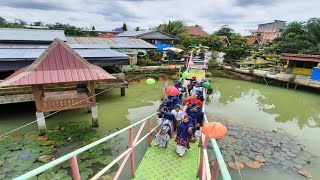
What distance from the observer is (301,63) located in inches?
867

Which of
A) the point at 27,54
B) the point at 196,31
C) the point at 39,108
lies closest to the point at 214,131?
the point at 39,108

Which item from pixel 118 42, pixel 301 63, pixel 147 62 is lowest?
pixel 147 62

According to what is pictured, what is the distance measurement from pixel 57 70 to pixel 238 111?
10813mm

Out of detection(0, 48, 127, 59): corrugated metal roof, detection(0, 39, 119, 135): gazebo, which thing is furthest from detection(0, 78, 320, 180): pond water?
detection(0, 48, 127, 59): corrugated metal roof

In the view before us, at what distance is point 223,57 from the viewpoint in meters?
28.5

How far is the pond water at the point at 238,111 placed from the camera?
10.3 m

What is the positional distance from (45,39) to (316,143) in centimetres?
1783

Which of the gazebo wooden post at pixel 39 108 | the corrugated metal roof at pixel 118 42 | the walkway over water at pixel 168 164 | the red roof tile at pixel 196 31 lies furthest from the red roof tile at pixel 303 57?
the red roof tile at pixel 196 31

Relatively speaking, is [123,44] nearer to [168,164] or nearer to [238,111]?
[238,111]

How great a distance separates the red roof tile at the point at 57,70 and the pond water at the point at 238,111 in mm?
3043

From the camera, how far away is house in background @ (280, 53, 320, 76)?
19891 millimetres

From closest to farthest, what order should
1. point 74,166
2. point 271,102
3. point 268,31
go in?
point 74,166 → point 271,102 → point 268,31

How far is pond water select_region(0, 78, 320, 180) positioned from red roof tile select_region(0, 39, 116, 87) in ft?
9.98

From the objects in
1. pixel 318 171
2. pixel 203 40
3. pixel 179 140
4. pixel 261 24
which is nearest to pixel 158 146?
pixel 179 140
